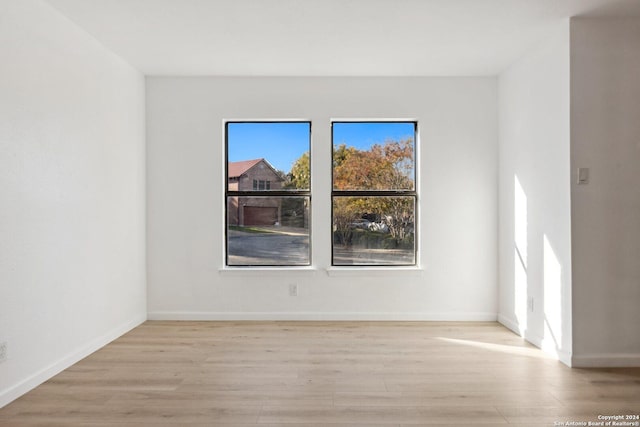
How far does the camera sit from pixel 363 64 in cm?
425

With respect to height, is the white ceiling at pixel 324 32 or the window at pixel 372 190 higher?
the white ceiling at pixel 324 32

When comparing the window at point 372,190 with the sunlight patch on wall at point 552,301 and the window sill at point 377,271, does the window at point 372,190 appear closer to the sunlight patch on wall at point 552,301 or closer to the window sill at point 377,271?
the window sill at point 377,271

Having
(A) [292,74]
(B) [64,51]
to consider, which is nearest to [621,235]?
(A) [292,74]

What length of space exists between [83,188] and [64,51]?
3.30 ft

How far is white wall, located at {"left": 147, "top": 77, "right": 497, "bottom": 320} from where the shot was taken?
465cm

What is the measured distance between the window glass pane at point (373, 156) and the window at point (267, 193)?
349mm

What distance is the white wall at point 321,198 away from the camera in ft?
15.3

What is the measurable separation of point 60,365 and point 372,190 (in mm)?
3155

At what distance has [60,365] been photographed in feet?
10.4

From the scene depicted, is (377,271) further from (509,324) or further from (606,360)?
(606,360)

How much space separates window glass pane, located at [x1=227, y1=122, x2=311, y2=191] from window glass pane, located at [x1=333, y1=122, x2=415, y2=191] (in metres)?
0.40

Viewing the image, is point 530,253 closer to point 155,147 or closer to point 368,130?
point 368,130

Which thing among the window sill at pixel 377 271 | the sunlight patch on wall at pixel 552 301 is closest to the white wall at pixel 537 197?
the sunlight patch on wall at pixel 552 301

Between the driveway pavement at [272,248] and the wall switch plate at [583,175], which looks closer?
the wall switch plate at [583,175]
